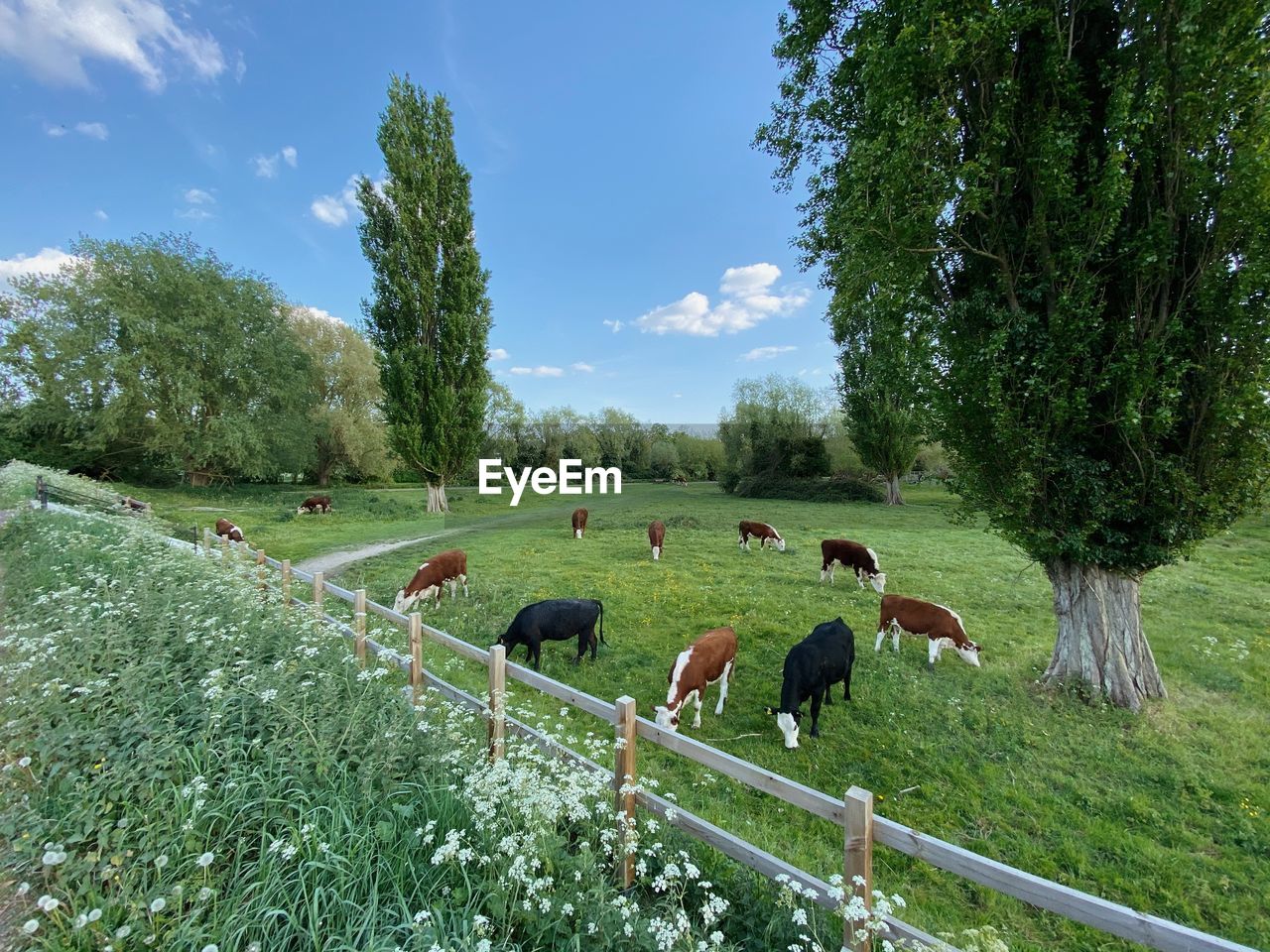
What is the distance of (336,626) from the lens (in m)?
5.11

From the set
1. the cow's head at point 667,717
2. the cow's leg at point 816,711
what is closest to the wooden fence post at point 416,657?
the cow's head at point 667,717

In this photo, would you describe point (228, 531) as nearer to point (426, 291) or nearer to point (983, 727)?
point (426, 291)

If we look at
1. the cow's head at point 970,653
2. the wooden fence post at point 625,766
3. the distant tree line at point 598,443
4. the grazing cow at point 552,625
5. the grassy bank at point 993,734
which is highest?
the distant tree line at point 598,443

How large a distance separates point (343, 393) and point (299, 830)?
37.9m

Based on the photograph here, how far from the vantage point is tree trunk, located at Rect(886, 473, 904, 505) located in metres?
29.5

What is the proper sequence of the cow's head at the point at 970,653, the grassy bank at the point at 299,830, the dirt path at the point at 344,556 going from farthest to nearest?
the dirt path at the point at 344,556 → the cow's head at the point at 970,653 → the grassy bank at the point at 299,830

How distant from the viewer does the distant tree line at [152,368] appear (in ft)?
77.2

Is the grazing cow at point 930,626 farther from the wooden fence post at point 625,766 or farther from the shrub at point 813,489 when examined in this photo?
the shrub at point 813,489

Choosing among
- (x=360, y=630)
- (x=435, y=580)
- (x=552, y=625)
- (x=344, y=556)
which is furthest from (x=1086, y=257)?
(x=344, y=556)

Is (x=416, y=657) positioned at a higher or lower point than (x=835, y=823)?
higher

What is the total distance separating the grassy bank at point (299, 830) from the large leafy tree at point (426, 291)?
20460mm

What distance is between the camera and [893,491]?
30062 mm

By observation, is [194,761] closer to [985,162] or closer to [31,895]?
[31,895]

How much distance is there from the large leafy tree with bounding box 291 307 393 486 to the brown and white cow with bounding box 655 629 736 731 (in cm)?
3254
